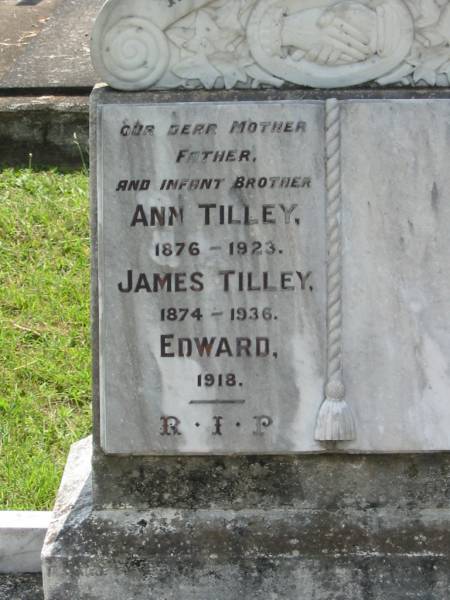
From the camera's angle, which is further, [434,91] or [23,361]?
[23,361]

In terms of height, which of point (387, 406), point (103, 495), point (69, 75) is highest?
point (69, 75)

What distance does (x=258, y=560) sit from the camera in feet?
11.8

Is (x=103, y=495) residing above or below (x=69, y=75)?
below

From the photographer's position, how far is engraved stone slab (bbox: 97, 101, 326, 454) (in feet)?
11.6

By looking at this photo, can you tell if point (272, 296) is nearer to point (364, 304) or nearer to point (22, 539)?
point (364, 304)

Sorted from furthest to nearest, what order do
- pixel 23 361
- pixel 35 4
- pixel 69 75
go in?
pixel 35 4
pixel 69 75
pixel 23 361

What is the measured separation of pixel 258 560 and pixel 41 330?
2213mm

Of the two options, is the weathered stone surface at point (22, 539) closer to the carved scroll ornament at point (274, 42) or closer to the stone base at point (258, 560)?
the stone base at point (258, 560)

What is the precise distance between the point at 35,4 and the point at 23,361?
5018mm

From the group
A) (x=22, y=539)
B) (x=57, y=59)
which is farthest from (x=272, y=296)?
(x=57, y=59)

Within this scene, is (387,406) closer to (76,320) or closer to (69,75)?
(76,320)

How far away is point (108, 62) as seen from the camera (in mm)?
3543

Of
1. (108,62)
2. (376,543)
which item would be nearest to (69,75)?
(108,62)

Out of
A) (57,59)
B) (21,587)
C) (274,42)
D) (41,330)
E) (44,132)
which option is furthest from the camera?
(57,59)
